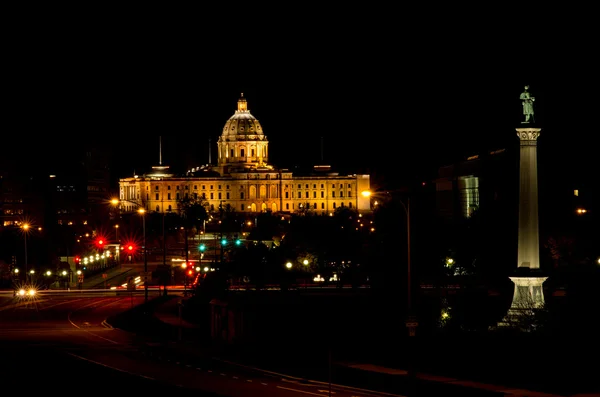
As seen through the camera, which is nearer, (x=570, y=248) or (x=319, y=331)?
(x=319, y=331)

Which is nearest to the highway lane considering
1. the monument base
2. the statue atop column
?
the monument base

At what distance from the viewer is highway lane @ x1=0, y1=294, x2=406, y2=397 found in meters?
35.8

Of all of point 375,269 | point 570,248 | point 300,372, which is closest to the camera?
point 300,372

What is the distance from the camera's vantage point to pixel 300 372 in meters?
39.3

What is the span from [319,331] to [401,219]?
97.5ft

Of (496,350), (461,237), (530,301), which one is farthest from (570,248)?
(496,350)

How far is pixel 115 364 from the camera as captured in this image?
42.0 metres

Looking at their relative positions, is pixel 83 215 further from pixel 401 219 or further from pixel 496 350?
pixel 496 350

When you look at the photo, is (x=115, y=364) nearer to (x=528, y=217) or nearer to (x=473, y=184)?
(x=528, y=217)

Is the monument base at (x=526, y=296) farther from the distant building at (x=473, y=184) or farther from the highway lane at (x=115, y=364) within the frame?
the distant building at (x=473, y=184)

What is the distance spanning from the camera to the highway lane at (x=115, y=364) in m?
35.8

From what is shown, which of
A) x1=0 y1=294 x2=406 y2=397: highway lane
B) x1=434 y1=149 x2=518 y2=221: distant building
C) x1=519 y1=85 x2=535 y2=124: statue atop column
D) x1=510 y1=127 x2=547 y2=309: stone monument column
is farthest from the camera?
x1=434 y1=149 x2=518 y2=221: distant building

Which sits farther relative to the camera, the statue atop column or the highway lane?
the statue atop column

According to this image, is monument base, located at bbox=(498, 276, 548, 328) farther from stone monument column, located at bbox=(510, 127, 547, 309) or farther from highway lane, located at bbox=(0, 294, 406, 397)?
highway lane, located at bbox=(0, 294, 406, 397)
